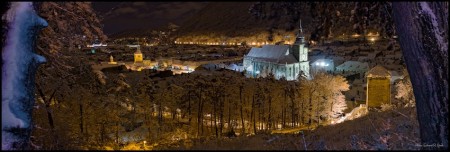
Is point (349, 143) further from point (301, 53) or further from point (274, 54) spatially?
point (274, 54)

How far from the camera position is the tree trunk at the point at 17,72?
6090 millimetres

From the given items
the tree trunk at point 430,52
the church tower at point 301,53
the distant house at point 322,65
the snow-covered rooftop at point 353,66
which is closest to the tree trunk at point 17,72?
the tree trunk at point 430,52

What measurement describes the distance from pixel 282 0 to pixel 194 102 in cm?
2121

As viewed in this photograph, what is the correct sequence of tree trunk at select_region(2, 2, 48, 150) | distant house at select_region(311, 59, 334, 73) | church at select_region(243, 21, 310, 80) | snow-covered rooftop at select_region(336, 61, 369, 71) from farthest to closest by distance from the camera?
church at select_region(243, 21, 310, 80) < distant house at select_region(311, 59, 334, 73) < snow-covered rooftop at select_region(336, 61, 369, 71) < tree trunk at select_region(2, 2, 48, 150)

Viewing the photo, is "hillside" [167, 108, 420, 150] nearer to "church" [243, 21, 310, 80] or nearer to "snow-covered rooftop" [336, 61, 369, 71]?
"snow-covered rooftop" [336, 61, 369, 71]

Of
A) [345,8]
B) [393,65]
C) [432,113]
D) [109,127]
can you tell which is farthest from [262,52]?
[432,113]

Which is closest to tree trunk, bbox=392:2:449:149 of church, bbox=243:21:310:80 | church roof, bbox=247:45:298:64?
church, bbox=243:21:310:80

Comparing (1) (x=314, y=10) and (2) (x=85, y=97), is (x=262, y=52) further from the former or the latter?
(1) (x=314, y=10)

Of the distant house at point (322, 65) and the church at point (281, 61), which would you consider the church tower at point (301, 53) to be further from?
the distant house at point (322, 65)

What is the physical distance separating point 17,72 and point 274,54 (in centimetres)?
6948

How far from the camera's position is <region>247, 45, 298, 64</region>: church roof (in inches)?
2798

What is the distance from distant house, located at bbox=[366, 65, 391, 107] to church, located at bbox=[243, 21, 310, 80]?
3691cm

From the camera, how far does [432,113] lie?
6.31 m

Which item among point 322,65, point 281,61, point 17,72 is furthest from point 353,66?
point 17,72
